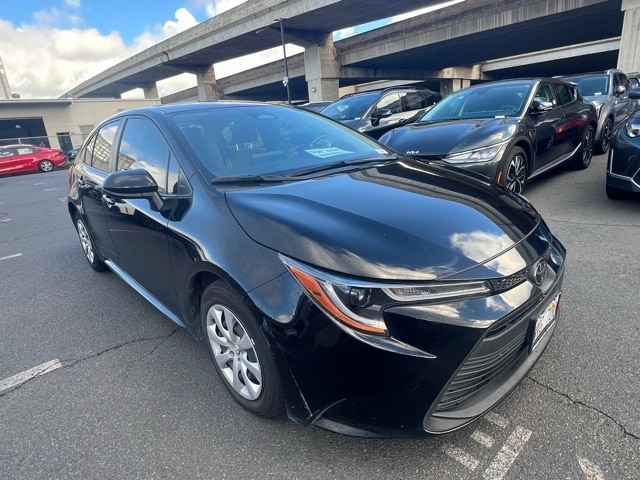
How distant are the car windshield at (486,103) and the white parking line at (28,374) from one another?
5198mm

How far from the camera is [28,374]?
262 cm

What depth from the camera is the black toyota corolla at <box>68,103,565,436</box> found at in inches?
60.1

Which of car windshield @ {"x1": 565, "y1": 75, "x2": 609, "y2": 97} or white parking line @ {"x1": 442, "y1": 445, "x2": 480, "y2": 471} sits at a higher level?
car windshield @ {"x1": 565, "y1": 75, "x2": 609, "y2": 97}

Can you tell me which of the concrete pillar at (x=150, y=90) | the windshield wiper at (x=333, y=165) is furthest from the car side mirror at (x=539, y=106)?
the concrete pillar at (x=150, y=90)

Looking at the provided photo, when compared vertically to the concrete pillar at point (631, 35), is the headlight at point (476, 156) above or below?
below

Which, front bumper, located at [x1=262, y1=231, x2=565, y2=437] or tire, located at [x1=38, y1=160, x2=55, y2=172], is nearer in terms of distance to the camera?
front bumper, located at [x1=262, y1=231, x2=565, y2=437]

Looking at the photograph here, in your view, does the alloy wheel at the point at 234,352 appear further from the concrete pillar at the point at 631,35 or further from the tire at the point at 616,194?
the concrete pillar at the point at 631,35

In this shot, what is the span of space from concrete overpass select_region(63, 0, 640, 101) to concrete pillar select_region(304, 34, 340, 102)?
0.07 meters

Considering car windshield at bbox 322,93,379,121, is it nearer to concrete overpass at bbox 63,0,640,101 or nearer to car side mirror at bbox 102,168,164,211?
car side mirror at bbox 102,168,164,211

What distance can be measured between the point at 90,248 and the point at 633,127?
5972 mm

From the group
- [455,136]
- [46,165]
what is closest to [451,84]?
[46,165]

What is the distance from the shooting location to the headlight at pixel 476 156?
4625mm

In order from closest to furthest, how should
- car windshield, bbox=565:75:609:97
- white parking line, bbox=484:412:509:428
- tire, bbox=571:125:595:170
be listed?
1. white parking line, bbox=484:412:509:428
2. tire, bbox=571:125:595:170
3. car windshield, bbox=565:75:609:97

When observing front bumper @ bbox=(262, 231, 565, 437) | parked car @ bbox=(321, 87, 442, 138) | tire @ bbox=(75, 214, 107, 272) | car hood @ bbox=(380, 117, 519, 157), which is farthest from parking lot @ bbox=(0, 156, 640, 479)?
parked car @ bbox=(321, 87, 442, 138)
